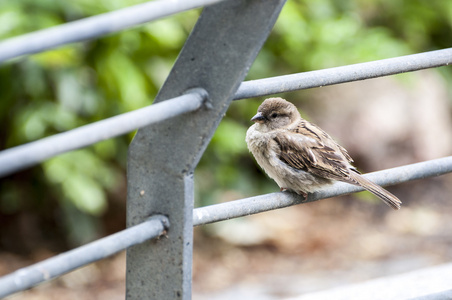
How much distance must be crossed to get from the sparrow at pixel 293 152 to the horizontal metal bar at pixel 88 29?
2.28 meters

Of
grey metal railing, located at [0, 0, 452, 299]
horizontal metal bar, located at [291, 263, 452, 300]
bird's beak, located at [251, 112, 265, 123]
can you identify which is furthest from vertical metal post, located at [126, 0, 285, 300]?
bird's beak, located at [251, 112, 265, 123]

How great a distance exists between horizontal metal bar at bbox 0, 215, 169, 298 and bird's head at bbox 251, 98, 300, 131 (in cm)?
236

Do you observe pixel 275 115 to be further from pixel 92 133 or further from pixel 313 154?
pixel 92 133

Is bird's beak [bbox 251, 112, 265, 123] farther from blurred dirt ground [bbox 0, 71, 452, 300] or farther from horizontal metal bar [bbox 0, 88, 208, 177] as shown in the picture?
horizontal metal bar [bbox 0, 88, 208, 177]

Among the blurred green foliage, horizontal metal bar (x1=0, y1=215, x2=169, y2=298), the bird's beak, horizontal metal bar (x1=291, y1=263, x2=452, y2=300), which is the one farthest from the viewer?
the blurred green foliage

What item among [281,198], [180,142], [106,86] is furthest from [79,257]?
[106,86]

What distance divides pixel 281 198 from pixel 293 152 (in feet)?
6.02

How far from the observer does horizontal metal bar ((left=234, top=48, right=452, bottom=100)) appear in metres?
1.61

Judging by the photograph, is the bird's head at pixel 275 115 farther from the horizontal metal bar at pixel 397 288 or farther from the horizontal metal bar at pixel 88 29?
the horizontal metal bar at pixel 88 29

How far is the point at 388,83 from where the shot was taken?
7.23 m

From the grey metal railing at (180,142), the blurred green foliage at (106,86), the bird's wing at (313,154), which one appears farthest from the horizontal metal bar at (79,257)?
the blurred green foliage at (106,86)

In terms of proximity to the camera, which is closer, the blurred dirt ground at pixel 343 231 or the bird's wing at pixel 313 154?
the bird's wing at pixel 313 154

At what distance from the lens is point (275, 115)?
12.7 feet

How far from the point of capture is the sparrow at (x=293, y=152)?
139 inches
